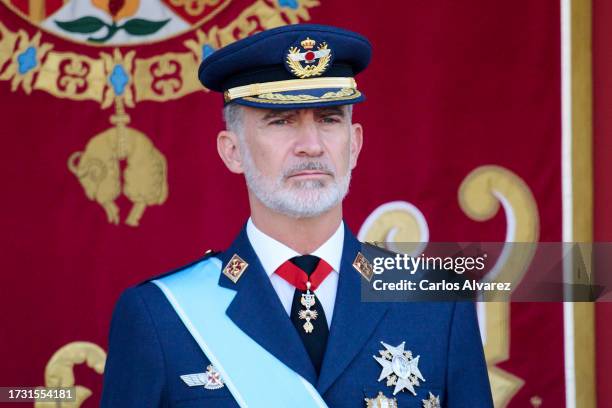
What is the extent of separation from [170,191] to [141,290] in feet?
3.96

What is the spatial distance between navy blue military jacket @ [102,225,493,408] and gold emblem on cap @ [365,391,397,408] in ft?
0.05

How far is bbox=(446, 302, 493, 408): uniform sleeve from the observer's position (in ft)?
9.86

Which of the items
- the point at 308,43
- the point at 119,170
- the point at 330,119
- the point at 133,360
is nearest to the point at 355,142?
the point at 330,119

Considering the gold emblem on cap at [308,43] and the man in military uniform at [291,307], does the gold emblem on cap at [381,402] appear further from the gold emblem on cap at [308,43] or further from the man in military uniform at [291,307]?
the gold emblem on cap at [308,43]

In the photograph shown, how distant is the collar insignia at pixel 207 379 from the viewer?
2.94 m

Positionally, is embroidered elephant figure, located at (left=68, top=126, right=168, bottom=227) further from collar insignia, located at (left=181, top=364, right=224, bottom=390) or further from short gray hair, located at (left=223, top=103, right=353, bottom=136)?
collar insignia, located at (left=181, top=364, right=224, bottom=390)

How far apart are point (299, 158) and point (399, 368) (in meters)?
0.52

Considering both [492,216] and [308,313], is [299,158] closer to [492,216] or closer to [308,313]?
[308,313]

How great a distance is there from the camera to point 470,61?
4.34 metres

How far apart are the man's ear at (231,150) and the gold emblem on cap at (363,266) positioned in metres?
0.34

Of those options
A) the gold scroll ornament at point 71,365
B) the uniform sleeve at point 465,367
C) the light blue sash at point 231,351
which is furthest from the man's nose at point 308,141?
the gold scroll ornament at point 71,365

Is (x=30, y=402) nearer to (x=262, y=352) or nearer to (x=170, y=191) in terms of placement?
(x=170, y=191)

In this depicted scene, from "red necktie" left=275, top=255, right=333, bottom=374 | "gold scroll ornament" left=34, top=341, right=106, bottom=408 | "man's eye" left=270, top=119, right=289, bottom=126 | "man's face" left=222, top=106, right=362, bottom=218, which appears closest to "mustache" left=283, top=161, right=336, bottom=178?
"man's face" left=222, top=106, right=362, bottom=218

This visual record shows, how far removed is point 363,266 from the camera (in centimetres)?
313
